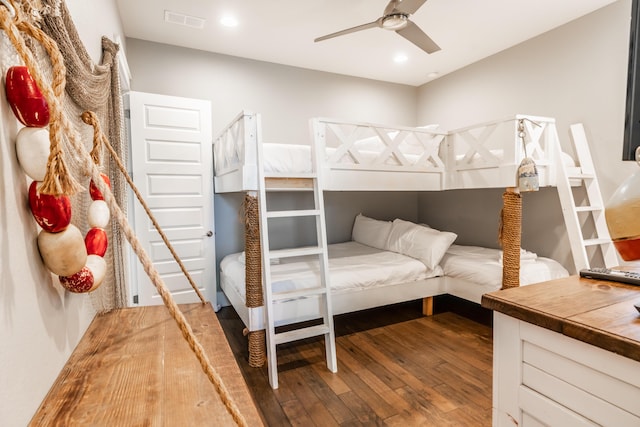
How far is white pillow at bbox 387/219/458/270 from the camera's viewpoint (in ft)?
9.69

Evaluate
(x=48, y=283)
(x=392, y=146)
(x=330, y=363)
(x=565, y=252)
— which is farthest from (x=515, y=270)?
(x=48, y=283)

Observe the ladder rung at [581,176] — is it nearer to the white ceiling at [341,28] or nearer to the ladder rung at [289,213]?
the white ceiling at [341,28]

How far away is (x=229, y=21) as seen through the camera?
9.36 feet

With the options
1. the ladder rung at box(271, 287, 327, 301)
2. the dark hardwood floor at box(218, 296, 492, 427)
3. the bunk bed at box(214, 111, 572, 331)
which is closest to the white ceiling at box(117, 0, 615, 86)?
the bunk bed at box(214, 111, 572, 331)

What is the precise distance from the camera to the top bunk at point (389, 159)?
2.29 m

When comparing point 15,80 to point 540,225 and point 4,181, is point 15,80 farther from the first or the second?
point 540,225

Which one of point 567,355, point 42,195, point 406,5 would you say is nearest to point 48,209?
point 42,195

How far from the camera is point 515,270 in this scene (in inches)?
94.3

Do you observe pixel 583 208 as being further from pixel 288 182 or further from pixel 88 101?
pixel 88 101

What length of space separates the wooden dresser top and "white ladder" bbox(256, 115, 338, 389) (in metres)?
1.38

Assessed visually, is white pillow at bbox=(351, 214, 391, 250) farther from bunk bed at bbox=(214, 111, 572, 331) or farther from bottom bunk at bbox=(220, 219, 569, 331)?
bunk bed at bbox=(214, 111, 572, 331)

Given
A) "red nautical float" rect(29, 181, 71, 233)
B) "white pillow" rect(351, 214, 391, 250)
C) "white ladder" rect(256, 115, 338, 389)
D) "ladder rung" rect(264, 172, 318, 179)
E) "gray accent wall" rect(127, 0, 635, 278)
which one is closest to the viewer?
"red nautical float" rect(29, 181, 71, 233)

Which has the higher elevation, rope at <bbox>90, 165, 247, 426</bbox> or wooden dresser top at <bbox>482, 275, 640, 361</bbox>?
rope at <bbox>90, 165, 247, 426</bbox>

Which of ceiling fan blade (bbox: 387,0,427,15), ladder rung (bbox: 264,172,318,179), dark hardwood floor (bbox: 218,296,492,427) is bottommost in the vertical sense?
dark hardwood floor (bbox: 218,296,492,427)
